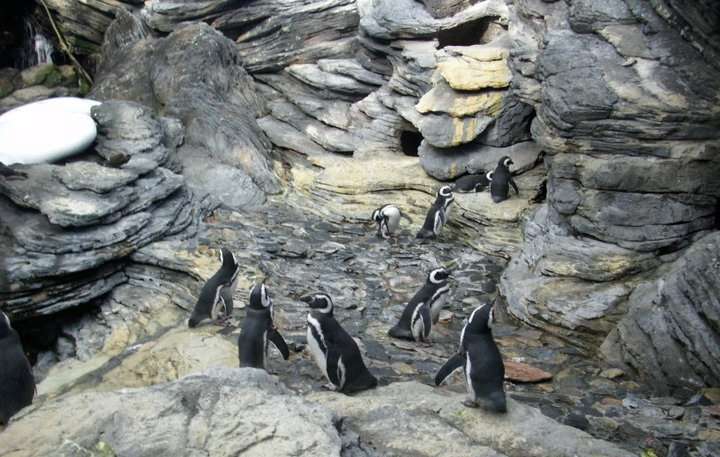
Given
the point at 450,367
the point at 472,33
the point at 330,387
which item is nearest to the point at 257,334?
the point at 330,387

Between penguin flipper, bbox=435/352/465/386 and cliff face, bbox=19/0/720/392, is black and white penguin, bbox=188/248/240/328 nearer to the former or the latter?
penguin flipper, bbox=435/352/465/386

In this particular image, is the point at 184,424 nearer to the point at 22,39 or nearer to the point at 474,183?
the point at 474,183

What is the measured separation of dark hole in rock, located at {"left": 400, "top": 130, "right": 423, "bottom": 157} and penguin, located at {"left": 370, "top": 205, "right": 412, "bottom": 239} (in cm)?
308

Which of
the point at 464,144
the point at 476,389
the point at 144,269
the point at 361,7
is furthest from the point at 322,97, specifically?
the point at 476,389

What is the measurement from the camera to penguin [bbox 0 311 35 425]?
289 inches

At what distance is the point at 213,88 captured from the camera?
16.2 m

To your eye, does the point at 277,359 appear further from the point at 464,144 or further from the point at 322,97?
the point at 322,97

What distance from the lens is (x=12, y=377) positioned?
24.2 feet

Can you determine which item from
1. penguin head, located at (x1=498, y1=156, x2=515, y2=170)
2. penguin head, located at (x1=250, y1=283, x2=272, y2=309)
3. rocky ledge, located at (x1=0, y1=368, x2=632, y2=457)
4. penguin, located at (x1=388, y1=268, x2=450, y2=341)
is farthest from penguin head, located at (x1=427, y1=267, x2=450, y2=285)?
penguin head, located at (x1=498, y1=156, x2=515, y2=170)

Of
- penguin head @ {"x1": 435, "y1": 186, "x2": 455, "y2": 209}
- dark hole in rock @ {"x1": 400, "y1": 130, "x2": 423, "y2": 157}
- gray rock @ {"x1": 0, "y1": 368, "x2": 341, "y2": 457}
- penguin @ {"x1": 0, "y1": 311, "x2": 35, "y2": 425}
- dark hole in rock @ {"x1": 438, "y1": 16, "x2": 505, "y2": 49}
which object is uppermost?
dark hole in rock @ {"x1": 438, "y1": 16, "x2": 505, "y2": 49}

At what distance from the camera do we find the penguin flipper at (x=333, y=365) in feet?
25.1

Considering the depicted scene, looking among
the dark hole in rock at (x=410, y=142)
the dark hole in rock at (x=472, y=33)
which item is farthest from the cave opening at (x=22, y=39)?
the dark hole in rock at (x=472, y=33)

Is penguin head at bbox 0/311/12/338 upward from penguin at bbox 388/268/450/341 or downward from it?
upward

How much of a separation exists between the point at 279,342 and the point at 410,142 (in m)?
9.10
